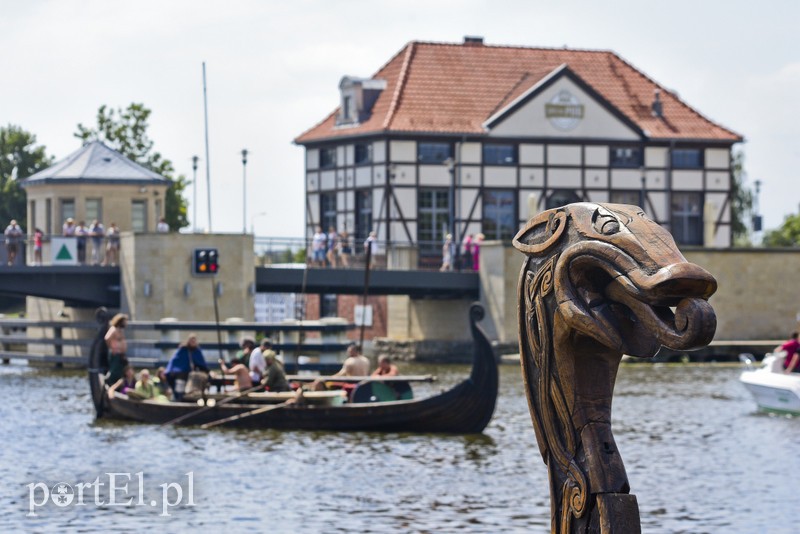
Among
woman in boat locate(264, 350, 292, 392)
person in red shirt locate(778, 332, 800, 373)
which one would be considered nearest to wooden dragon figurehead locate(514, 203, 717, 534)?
woman in boat locate(264, 350, 292, 392)

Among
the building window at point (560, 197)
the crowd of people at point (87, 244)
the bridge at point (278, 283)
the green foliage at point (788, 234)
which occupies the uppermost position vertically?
the building window at point (560, 197)

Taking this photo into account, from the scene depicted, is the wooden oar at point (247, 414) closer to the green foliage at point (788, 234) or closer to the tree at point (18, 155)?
the tree at point (18, 155)

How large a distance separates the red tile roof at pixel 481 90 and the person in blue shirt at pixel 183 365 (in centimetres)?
2759

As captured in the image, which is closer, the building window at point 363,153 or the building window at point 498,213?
the building window at point 498,213

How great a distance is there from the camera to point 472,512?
1808 centimetres

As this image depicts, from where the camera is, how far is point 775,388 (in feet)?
102

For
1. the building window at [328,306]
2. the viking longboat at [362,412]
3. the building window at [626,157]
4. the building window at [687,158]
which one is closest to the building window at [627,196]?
the building window at [626,157]

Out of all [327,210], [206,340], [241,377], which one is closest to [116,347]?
[241,377]

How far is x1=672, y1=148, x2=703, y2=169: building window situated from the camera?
191 ft

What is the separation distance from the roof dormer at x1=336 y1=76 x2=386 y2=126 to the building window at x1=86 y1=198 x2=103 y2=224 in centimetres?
1121

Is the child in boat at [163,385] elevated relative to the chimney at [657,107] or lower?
lower

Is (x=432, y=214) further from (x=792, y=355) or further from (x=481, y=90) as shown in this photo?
(x=792, y=355)

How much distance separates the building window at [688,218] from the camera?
57.8 meters

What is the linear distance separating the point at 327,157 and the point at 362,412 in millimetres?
33020
